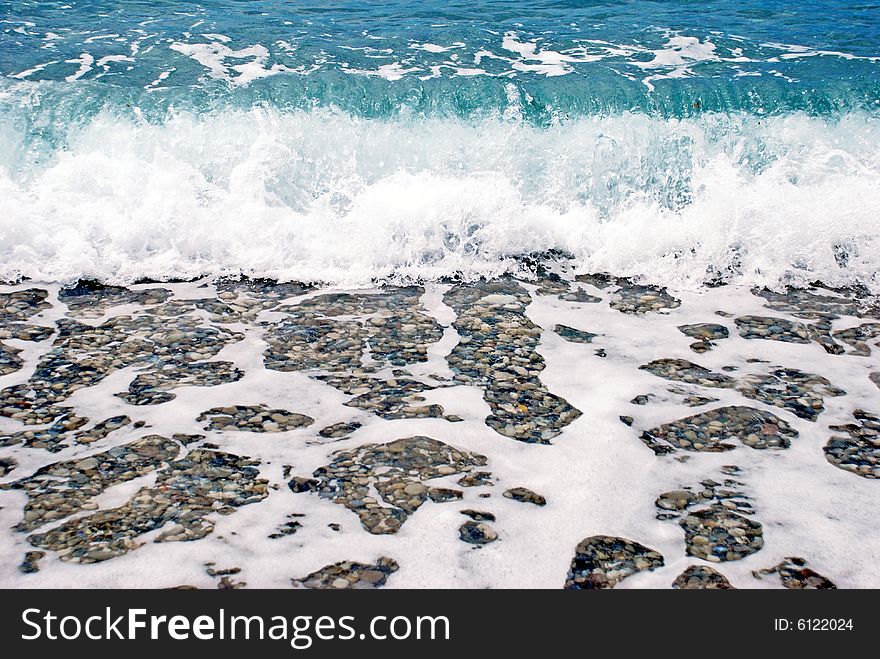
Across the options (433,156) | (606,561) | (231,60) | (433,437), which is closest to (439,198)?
(433,156)

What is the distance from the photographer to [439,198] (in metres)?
7.04

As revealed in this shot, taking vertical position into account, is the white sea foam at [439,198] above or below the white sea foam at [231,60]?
below

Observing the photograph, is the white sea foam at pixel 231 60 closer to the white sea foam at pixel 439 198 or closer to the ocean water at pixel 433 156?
the ocean water at pixel 433 156

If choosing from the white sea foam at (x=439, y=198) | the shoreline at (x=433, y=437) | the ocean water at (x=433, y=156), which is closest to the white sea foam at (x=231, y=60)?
the ocean water at (x=433, y=156)

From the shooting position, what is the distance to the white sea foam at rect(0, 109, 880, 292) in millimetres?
6453

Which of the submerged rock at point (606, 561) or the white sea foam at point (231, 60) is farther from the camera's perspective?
the white sea foam at point (231, 60)

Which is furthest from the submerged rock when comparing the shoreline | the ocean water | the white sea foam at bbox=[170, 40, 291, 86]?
the white sea foam at bbox=[170, 40, 291, 86]

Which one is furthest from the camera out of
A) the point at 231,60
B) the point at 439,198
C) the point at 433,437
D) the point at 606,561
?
the point at 231,60

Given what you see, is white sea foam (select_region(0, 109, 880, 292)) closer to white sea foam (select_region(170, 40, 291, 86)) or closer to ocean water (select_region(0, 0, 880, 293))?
ocean water (select_region(0, 0, 880, 293))

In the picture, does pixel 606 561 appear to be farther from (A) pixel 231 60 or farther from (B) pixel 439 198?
(A) pixel 231 60

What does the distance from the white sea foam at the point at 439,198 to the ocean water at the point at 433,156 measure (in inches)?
0.8

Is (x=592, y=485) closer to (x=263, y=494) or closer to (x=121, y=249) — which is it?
(x=263, y=494)

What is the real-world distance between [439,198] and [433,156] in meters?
0.87

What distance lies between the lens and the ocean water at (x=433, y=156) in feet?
21.4
